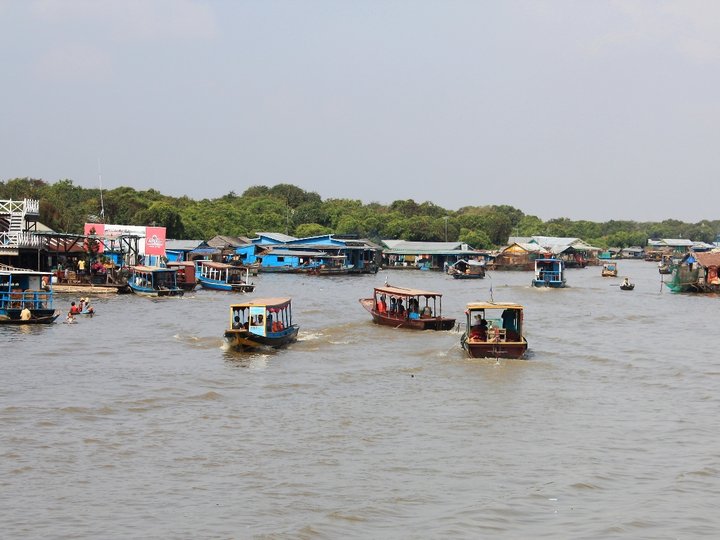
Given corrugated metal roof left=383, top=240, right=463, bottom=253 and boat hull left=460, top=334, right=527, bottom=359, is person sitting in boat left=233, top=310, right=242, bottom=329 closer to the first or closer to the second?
boat hull left=460, top=334, right=527, bottom=359

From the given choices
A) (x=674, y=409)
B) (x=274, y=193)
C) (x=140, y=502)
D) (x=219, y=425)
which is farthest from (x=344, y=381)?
(x=274, y=193)

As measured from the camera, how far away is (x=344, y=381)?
19.2 metres

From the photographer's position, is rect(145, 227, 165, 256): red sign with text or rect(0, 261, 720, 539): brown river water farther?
rect(145, 227, 165, 256): red sign with text

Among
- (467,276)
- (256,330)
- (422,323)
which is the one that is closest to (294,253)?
(467,276)

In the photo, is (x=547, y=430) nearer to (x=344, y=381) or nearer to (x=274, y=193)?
(x=344, y=381)

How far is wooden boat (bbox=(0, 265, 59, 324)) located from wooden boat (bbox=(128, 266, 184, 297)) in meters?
11.4

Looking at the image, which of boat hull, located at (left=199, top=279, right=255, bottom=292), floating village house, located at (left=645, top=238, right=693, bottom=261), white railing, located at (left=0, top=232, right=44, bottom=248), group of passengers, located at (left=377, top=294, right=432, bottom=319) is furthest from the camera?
floating village house, located at (left=645, top=238, right=693, bottom=261)

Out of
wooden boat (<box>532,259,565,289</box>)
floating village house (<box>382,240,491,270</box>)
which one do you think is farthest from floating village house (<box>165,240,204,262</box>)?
A: wooden boat (<box>532,259,565,289</box>)

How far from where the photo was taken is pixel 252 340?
22.6m

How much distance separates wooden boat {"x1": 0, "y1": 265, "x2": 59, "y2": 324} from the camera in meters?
26.4

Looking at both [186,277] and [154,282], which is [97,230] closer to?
[186,277]

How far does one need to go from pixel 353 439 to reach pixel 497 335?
27.6 ft

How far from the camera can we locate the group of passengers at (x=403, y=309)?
28300 mm

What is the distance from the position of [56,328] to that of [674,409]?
17.4 meters
